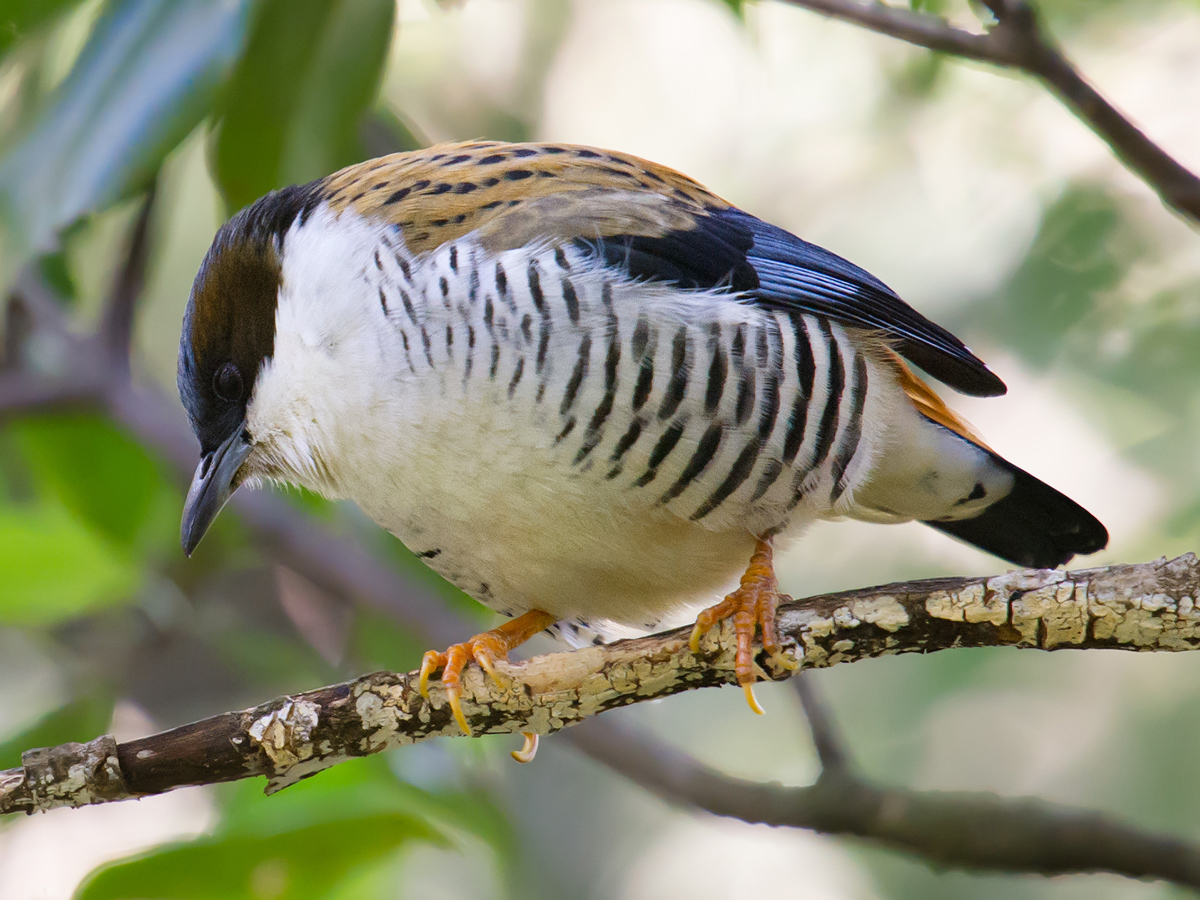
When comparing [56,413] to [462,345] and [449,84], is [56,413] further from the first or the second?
[449,84]

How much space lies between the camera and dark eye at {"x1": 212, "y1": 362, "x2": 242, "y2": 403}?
3105 mm

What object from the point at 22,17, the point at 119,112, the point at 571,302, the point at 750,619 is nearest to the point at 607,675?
the point at 750,619

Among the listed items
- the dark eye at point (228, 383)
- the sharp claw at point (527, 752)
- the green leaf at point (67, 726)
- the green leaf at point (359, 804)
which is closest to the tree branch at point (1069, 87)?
the dark eye at point (228, 383)

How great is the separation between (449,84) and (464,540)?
12.3ft

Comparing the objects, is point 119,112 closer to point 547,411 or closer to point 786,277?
point 547,411

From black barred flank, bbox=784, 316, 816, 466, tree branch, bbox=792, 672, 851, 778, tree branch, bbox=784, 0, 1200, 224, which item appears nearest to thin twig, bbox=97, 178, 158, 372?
black barred flank, bbox=784, 316, 816, 466

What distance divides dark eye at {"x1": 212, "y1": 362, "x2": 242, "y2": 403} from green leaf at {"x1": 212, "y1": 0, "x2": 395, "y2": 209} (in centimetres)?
64

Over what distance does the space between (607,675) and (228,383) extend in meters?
1.32

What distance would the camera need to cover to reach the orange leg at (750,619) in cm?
250

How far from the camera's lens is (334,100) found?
11.0 feet

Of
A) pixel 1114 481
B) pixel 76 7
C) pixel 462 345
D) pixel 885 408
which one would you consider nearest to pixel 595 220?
pixel 462 345

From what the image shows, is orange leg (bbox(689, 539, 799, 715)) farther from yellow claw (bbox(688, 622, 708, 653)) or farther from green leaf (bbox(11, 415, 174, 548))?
green leaf (bbox(11, 415, 174, 548))

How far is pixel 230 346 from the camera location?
10.3 ft

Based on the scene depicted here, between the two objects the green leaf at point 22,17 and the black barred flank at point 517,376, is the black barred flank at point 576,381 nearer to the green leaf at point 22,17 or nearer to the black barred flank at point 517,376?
the black barred flank at point 517,376
